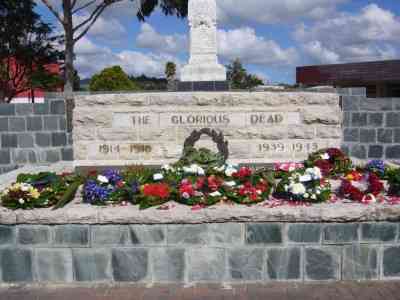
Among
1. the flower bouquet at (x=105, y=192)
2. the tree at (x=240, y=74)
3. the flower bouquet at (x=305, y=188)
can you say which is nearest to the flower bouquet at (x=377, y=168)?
the flower bouquet at (x=305, y=188)

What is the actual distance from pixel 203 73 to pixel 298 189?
5.41 m

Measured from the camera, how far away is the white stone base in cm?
869

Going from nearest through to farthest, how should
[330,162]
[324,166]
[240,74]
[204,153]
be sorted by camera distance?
1. [204,153]
2. [324,166]
3. [330,162]
4. [240,74]

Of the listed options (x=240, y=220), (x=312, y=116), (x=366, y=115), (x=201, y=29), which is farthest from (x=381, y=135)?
(x=240, y=220)

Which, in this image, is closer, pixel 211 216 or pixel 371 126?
pixel 211 216

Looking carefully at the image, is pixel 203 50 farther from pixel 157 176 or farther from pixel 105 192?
pixel 105 192

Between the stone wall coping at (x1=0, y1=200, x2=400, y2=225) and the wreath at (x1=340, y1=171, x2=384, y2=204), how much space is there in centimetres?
21

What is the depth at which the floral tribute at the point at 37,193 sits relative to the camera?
3666mm

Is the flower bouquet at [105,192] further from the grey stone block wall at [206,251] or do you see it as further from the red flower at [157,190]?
the grey stone block wall at [206,251]

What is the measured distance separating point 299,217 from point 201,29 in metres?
6.14

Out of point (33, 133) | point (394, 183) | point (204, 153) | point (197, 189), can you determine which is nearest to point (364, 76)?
point (33, 133)

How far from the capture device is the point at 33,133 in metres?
8.00

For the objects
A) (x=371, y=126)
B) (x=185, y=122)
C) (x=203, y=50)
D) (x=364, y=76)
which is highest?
(x=364, y=76)

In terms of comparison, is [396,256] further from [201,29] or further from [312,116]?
[201,29]
